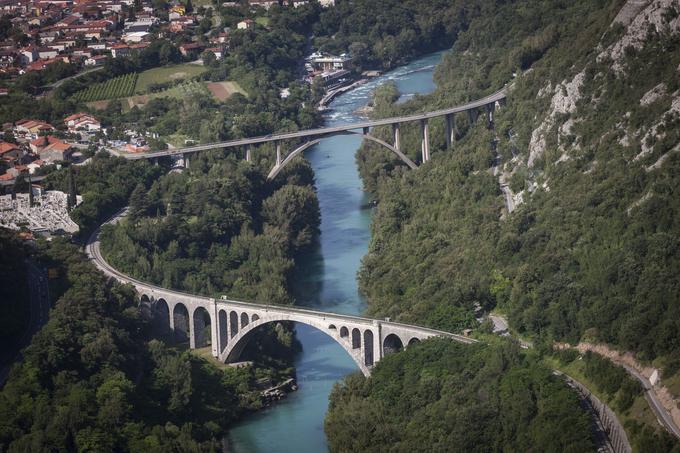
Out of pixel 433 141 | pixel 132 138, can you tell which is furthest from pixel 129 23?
pixel 433 141

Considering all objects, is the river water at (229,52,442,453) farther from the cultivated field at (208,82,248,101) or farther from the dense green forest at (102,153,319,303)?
the cultivated field at (208,82,248,101)

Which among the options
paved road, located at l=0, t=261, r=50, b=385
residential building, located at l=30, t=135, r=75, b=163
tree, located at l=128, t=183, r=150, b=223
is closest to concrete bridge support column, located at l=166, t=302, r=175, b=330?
paved road, located at l=0, t=261, r=50, b=385

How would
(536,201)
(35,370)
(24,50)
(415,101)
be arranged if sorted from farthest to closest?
1. (24,50)
2. (415,101)
3. (536,201)
4. (35,370)

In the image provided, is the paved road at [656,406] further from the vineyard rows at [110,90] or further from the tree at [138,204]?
the vineyard rows at [110,90]

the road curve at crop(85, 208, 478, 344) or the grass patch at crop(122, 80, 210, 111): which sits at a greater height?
the grass patch at crop(122, 80, 210, 111)

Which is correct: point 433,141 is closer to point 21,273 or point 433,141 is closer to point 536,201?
point 536,201

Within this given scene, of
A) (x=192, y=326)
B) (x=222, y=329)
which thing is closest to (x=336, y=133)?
(x=192, y=326)
